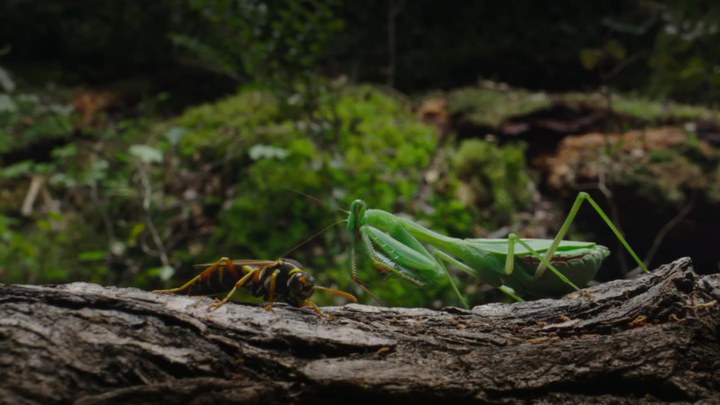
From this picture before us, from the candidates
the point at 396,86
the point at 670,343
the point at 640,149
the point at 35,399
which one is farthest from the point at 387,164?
the point at 35,399

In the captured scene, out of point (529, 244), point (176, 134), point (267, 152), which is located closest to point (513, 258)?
point (529, 244)

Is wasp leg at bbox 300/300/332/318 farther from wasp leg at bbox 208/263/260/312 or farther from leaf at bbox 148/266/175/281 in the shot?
leaf at bbox 148/266/175/281

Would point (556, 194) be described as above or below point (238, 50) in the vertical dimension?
below

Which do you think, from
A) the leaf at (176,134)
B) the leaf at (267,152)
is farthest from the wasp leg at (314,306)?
the leaf at (176,134)

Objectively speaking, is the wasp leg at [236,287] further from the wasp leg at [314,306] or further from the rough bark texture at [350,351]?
the wasp leg at [314,306]

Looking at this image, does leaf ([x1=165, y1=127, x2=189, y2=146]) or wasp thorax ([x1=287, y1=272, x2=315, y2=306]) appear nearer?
wasp thorax ([x1=287, y1=272, x2=315, y2=306])

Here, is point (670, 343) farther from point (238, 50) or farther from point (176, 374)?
point (238, 50)

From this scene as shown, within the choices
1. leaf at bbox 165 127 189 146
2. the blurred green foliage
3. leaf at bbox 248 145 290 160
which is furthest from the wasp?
leaf at bbox 165 127 189 146
